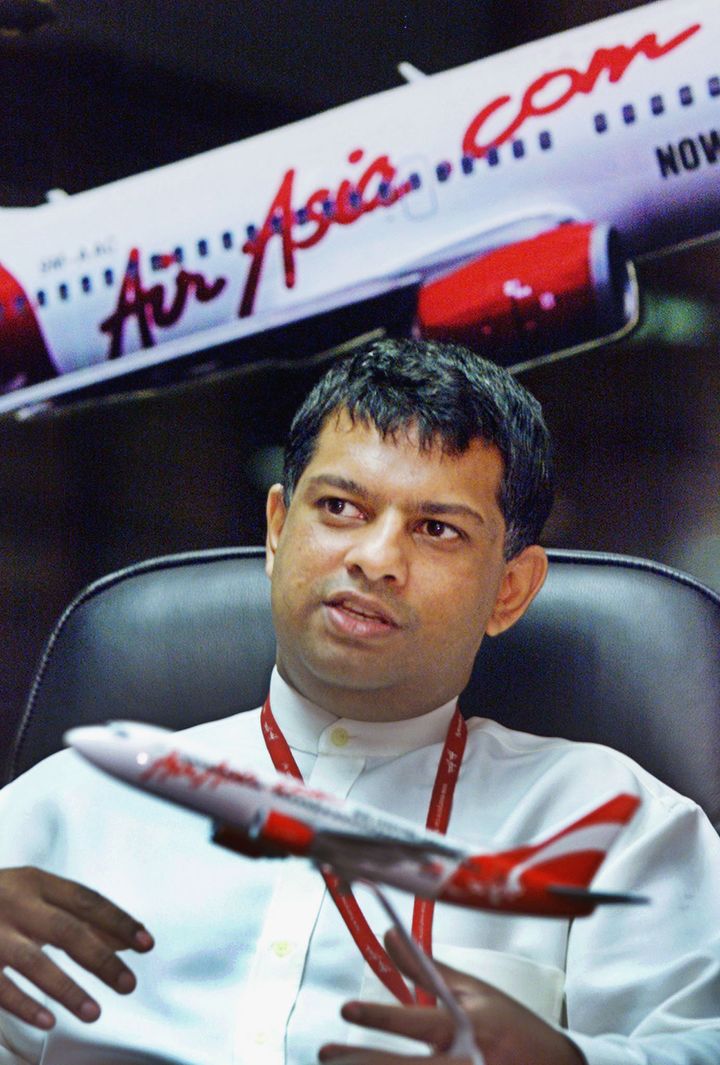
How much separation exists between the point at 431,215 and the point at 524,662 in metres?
0.37

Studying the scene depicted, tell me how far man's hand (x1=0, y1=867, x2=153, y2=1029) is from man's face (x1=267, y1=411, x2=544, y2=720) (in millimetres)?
187

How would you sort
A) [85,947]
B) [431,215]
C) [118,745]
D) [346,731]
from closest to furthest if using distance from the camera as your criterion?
[118,745] < [85,947] < [346,731] < [431,215]

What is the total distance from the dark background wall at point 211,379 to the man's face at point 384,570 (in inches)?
7.2

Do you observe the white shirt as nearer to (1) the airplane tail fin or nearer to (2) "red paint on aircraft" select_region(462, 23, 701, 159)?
(1) the airplane tail fin

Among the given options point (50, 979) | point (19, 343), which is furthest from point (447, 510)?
point (19, 343)

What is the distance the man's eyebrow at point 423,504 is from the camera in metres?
0.76

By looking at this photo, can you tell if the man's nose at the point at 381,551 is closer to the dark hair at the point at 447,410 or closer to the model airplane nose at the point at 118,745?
the dark hair at the point at 447,410

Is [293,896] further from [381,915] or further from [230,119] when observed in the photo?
[230,119]

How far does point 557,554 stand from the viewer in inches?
36.9

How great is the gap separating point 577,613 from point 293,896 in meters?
0.30

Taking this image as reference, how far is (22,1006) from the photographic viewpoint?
2.38ft

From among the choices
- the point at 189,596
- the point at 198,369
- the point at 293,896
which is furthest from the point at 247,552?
the point at 293,896

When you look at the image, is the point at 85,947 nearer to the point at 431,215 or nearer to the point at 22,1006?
the point at 22,1006

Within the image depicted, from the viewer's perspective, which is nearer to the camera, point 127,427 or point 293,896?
point 293,896
